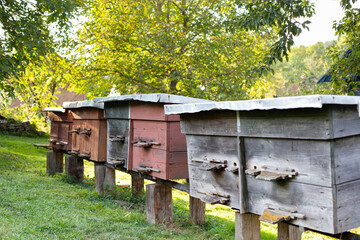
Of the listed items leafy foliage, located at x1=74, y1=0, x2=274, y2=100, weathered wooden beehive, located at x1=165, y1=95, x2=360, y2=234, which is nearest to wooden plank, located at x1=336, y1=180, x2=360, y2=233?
weathered wooden beehive, located at x1=165, y1=95, x2=360, y2=234

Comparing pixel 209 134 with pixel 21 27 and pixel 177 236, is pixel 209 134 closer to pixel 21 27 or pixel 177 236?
pixel 177 236

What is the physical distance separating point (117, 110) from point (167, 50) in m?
4.37

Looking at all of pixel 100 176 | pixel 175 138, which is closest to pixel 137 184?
pixel 100 176

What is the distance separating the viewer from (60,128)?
8.31 meters

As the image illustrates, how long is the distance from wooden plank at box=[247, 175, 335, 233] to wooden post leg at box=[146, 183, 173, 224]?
2.10 metres

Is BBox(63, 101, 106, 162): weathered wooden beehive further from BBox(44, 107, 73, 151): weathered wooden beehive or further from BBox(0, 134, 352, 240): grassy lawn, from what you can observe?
BBox(0, 134, 352, 240): grassy lawn

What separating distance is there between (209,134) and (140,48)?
6.82 m

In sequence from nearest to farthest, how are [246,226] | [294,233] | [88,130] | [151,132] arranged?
[246,226]
[294,233]
[151,132]
[88,130]

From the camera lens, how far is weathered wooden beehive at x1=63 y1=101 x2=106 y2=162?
20.6 ft

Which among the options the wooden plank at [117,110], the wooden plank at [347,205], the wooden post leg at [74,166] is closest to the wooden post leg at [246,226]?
the wooden plank at [347,205]

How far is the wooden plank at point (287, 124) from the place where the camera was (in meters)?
2.43

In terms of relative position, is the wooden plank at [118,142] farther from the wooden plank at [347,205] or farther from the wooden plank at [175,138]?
the wooden plank at [347,205]

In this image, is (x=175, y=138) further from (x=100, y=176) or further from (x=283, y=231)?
(x=100, y=176)

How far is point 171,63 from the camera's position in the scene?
992 cm
